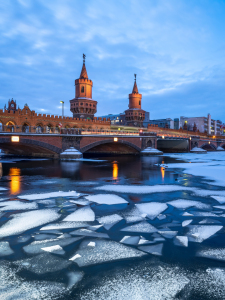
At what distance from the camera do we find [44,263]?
411 cm

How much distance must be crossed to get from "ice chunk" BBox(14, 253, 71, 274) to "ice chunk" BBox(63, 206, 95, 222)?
2.13m

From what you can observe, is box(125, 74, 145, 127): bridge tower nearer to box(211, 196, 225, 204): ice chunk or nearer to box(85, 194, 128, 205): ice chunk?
box(211, 196, 225, 204): ice chunk

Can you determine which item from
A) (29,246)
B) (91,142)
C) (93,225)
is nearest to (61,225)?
(93,225)

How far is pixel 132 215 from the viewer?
6859mm

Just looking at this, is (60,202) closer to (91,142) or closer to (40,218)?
(40,218)

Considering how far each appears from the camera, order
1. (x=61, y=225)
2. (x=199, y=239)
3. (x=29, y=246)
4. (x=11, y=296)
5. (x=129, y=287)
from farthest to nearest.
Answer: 1. (x=61, y=225)
2. (x=199, y=239)
3. (x=29, y=246)
4. (x=129, y=287)
5. (x=11, y=296)

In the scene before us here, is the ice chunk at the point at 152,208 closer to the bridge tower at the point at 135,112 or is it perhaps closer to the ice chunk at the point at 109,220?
the ice chunk at the point at 109,220

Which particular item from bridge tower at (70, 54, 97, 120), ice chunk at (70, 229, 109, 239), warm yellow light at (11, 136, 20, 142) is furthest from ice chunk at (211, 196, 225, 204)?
bridge tower at (70, 54, 97, 120)

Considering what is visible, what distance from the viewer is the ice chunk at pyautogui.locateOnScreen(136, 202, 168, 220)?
22.9 ft

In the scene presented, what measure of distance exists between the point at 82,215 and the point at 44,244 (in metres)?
2.04

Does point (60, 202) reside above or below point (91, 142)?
below

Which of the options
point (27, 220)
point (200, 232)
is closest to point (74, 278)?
point (27, 220)

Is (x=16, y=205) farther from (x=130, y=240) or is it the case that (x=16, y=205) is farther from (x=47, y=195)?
(x=130, y=240)

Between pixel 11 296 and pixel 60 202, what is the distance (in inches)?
209
